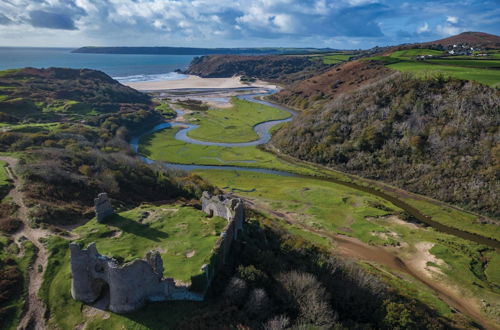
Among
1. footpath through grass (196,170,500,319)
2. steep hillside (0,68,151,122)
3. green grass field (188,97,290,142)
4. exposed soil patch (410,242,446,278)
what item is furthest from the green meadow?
green grass field (188,97,290,142)

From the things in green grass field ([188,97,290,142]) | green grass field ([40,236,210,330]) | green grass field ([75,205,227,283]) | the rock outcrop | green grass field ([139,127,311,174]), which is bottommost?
green grass field ([139,127,311,174])

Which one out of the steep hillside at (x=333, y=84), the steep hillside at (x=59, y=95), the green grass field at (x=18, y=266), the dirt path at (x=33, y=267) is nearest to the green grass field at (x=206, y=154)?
the steep hillside at (x=59, y=95)

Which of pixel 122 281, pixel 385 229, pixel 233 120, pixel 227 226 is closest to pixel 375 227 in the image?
pixel 385 229

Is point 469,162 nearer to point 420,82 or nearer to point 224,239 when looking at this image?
point 420,82

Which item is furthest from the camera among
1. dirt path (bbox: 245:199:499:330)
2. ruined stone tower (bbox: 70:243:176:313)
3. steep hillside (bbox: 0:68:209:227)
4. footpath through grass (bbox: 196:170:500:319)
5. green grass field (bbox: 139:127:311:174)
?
green grass field (bbox: 139:127:311:174)

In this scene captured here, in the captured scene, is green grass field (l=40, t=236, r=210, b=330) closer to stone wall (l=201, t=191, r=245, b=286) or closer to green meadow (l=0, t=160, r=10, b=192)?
stone wall (l=201, t=191, r=245, b=286)

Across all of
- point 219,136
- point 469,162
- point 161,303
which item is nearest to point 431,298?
point 161,303
